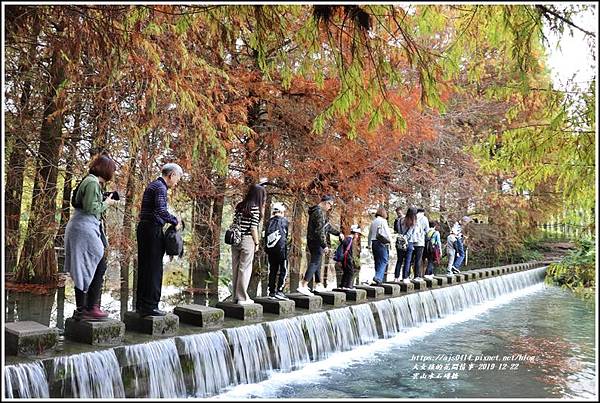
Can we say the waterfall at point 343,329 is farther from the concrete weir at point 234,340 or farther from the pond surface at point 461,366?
the pond surface at point 461,366

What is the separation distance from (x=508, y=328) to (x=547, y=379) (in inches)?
158

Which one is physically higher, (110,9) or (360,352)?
(110,9)

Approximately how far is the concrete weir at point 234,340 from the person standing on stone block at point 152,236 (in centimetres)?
26

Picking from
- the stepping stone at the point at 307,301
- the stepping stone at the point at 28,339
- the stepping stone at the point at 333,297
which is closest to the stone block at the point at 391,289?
the stepping stone at the point at 333,297

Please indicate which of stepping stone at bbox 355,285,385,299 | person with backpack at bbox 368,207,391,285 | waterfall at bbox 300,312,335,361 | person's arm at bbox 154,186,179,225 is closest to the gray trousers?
waterfall at bbox 300,312,335,361

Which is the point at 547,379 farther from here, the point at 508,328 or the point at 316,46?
the point at 316,46

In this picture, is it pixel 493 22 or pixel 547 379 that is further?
pixel 547 379

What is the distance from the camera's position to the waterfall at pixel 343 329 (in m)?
8.16

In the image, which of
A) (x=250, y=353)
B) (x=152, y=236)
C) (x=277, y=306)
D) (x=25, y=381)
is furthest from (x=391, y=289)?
(x=25, y=381)

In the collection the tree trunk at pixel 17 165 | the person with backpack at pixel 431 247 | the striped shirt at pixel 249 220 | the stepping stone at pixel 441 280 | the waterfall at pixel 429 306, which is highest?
the tree trunk at pixel 17 165

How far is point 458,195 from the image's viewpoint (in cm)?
2089

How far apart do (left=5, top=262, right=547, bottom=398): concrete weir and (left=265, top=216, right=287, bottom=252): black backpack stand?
0.78m

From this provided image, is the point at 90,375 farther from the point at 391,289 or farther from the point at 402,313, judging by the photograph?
the point at 391,289

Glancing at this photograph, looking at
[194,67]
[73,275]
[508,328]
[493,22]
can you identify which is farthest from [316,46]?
[508,328]
